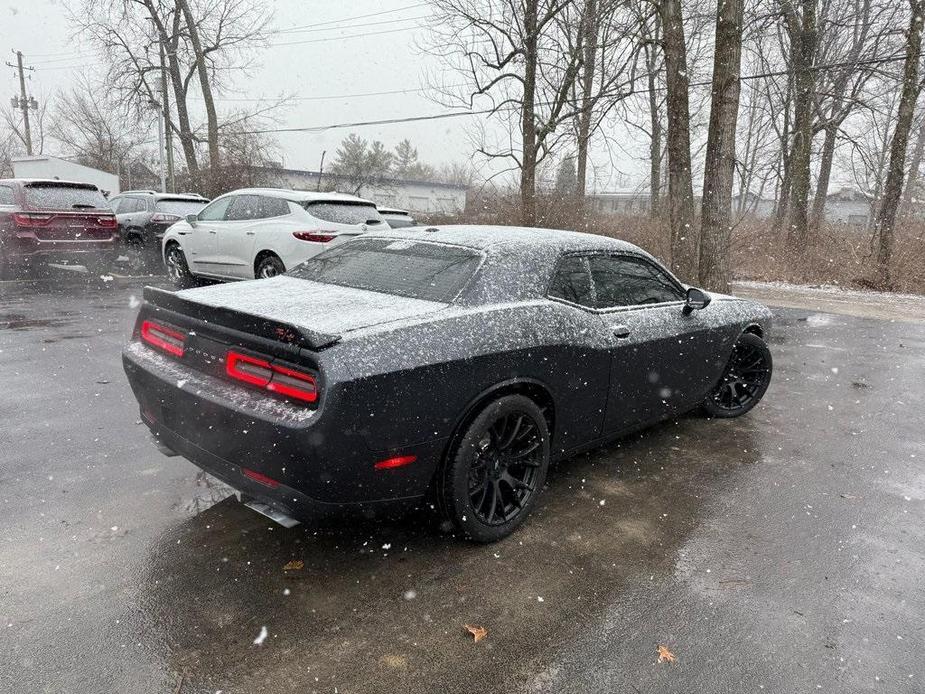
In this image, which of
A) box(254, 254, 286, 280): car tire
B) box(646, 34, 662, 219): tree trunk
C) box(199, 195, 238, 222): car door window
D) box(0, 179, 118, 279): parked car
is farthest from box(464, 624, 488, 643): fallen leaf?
box(646, 34, 662, 219): tree trunk

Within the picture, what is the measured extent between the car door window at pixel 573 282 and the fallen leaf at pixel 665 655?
1767mm

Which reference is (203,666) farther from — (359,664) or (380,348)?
(380,348)

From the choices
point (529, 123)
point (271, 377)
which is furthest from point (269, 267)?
point (529, 123)

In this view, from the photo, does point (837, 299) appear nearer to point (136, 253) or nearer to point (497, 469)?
point (497, 469)

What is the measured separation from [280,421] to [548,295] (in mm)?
1596

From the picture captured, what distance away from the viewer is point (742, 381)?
4926 mm

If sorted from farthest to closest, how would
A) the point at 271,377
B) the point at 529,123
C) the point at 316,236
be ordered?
the point at 529,123
the point at 316,236
the point at 271,377

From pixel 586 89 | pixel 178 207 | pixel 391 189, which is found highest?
pixel 586 89

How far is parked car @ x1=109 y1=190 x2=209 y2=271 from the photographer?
13945 millimetres

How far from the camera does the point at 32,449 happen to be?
379 cm

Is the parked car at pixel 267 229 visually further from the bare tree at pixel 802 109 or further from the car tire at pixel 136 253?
the bare tree at pixel 802 109

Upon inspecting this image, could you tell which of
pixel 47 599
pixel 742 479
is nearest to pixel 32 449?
pixel 47 599

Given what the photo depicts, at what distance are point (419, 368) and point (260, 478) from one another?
2.59 ft

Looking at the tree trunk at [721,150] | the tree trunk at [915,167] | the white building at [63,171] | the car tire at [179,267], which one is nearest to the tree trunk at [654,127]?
the tree trunk at [721,150]
